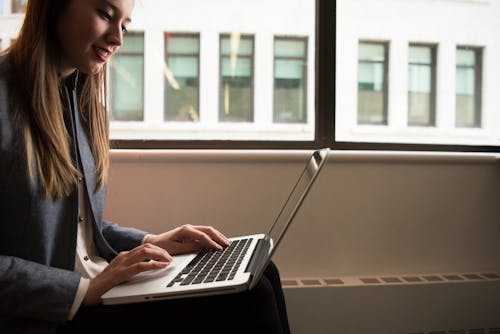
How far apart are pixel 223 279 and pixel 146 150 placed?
86 centimetres

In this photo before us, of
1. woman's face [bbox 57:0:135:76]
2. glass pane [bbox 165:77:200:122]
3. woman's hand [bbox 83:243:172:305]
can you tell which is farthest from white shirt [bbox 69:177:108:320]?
glass pane [bbox 165:77:200:122]

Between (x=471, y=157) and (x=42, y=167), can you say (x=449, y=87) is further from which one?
(x=42, y=167)

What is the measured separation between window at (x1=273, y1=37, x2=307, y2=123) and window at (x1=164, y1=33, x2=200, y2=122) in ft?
1.07

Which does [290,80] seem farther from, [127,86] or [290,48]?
[127,86]

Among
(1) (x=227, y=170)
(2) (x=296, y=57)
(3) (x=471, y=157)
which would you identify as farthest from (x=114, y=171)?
(3) (x=471, y=157)

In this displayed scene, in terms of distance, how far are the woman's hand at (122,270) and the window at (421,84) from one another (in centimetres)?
142

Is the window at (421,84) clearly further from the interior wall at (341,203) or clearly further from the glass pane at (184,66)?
the glass pane at (184,66)

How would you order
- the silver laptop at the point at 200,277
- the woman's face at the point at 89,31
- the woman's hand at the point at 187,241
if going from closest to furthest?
1. the silver laptop at the point at 200,277
2. the woman's face at the point at 89,31
3. the woman's hand at the point at 187,241

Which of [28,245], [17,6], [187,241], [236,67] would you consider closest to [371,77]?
[236,67]

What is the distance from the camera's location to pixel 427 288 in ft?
4.79

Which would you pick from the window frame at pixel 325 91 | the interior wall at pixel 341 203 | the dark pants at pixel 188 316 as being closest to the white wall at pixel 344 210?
the interior wall at pixel 341 203

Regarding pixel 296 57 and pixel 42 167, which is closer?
pixel 42 167

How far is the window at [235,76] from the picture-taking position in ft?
Answer: 5.61

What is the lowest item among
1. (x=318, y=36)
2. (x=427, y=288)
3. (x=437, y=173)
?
(x=427, y=288)
